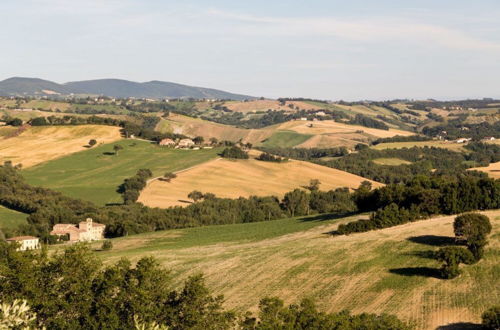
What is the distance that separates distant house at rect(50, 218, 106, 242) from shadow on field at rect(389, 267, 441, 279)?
68545 millimetres

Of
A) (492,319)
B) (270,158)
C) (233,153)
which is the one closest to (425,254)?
(492,319)

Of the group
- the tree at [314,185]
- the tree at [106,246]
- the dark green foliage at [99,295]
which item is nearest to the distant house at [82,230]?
the tree at [106,246]

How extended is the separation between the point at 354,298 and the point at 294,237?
32.8 m

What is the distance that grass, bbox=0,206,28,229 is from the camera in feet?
419

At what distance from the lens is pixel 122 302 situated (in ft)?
166

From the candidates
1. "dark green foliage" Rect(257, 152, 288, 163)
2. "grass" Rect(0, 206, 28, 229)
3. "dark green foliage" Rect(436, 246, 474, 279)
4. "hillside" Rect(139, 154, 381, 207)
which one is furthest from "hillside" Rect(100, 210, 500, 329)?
"dark green foliage" Rect(257, 152, 288, 163)

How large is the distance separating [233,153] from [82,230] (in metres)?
75.5

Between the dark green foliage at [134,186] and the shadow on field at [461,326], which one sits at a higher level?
the shadow on field at [461,326]

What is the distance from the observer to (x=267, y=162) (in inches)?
7505

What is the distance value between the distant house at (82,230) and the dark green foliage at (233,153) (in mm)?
69307

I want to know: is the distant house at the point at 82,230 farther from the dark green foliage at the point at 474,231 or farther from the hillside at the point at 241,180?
the dark green foliage at the point at 474,231

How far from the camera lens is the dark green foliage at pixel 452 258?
63719mm

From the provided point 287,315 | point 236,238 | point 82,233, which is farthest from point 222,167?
point 287,315

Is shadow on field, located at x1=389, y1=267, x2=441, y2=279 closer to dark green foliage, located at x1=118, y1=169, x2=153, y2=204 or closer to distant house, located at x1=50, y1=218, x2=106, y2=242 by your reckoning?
distant house, located at x1=50, y1=218, x2=106, y2=242
